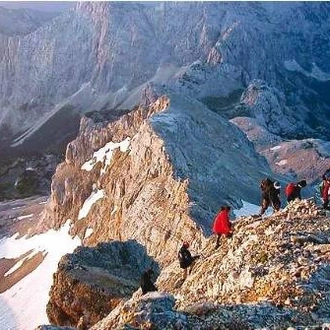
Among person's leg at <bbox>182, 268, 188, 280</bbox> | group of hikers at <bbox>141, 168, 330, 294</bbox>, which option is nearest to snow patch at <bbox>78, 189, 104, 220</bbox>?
group of hikers at <bbox>141, 168, 330, 294</bbox>

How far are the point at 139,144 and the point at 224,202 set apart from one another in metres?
29.0

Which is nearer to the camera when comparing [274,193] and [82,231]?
[274,193]

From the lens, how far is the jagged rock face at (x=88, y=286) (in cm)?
5017

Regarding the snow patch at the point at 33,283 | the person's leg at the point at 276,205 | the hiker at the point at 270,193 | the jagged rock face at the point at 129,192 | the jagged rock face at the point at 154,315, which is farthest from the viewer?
the snow patch at the point at 33,283

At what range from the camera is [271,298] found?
26531 mm

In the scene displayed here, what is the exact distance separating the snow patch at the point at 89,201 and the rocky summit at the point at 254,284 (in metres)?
88.6

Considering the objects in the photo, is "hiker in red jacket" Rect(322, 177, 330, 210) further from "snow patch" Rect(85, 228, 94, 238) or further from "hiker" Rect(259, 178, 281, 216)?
"snow patch" Rect(85, 228, 94, 238)

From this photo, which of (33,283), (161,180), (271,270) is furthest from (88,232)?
(271,270)

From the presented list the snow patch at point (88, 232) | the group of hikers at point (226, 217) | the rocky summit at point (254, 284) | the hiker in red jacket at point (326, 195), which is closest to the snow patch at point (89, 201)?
the snow patch at point (88, 232)

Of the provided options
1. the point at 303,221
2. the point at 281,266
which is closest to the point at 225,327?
the point at 281,266

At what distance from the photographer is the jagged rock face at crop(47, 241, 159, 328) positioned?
50.2 meters

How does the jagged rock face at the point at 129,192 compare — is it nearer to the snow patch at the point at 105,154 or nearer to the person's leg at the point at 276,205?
the snow patch at the point at 105,154

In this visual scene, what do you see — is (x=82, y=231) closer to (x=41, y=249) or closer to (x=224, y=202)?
(x=41, y=249)

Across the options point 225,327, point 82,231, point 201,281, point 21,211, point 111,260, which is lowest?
point 21,211
